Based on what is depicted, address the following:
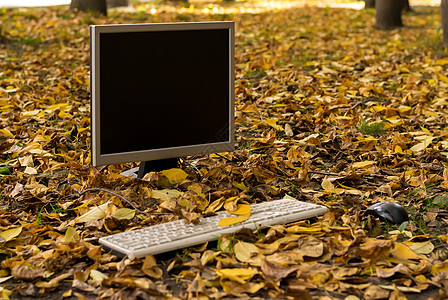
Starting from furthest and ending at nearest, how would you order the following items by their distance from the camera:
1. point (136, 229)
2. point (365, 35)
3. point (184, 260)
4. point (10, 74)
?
point (365, 35)
point (10, 74)
point (136, 229)
point (184, 260)

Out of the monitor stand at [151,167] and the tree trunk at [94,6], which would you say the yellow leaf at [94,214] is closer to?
the monitor stand at [151,167]

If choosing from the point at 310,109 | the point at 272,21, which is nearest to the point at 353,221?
the point at 310,109

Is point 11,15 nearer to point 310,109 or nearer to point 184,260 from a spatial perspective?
point 310,109

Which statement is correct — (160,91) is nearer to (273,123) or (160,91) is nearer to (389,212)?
(389,212)

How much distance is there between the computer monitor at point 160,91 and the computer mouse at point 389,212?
0.99m

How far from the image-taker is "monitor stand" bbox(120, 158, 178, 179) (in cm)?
400

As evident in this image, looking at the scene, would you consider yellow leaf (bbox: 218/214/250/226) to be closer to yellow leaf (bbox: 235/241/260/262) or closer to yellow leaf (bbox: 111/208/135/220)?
yellow leaf (bbox: 235/241/260/262)

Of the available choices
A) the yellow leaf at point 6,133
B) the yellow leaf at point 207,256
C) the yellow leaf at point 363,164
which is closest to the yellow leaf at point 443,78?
the yellow leaf at point 363,164

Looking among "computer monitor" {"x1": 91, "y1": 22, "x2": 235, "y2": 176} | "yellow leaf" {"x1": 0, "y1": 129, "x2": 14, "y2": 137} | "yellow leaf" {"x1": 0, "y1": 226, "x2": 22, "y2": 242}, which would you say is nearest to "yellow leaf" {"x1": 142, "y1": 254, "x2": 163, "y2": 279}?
"yellow leaf" {"x1": 0, "y1": 226, "x2": 22, "y2": 242}

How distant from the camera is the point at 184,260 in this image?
2.94m

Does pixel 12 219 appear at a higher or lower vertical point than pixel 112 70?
lower

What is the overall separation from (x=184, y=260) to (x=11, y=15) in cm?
1091

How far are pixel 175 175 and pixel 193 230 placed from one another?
36.4 inches

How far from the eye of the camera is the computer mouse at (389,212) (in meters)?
3.35
